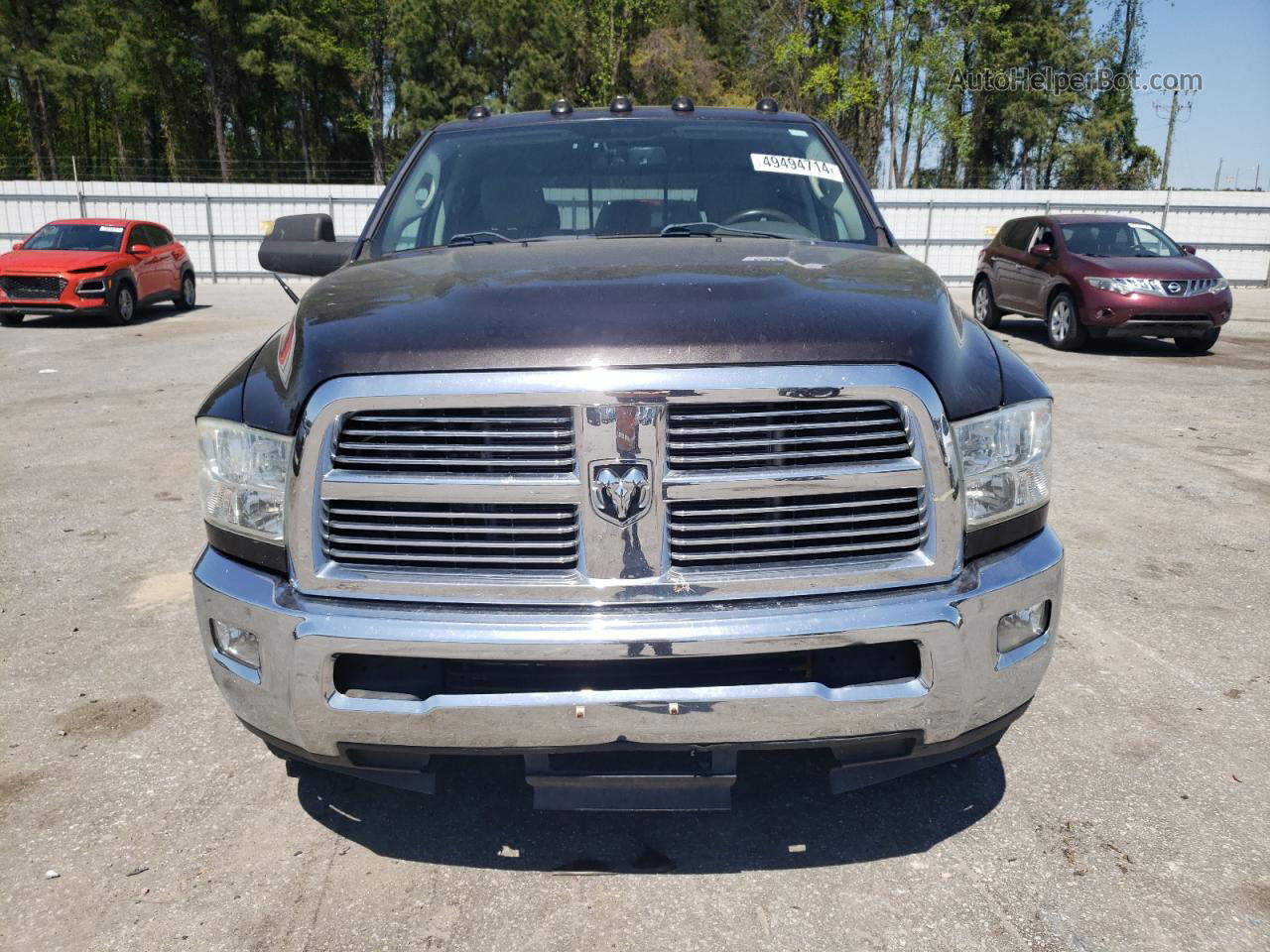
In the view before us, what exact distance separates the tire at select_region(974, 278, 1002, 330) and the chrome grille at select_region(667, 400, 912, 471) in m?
13.9

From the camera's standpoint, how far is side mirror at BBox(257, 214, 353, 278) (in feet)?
12.2

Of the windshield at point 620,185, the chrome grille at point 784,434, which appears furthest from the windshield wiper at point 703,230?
the chrome grille at point 784,434

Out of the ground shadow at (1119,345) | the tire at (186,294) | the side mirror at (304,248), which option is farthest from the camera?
the tire at (186,294)

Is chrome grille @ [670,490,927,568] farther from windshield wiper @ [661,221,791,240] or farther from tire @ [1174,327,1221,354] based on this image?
tire @ [1174,327,1221,354]

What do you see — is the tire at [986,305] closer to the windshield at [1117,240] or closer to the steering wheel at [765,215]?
the windshield at [1117,240]

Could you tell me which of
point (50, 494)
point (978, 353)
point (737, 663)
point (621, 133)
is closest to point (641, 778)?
point (737, 663)

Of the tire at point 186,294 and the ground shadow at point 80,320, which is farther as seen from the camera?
the tire at point 186,294

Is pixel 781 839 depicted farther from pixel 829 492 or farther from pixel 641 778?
pixel 829 492

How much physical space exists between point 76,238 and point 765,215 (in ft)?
50.2

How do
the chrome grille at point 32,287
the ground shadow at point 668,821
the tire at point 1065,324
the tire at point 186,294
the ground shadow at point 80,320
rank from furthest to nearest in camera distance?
the tire at point 186,294
the ground shadow at point 80,320
the chrome grille at point 32,287
the tire at point 1065,324
the ground shadow at point 668,821

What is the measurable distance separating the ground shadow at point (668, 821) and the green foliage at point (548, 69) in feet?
133

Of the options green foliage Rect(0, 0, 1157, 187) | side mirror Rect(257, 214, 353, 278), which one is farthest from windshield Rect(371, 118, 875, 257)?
green foliage Rect(0, 0, 1157, 187)

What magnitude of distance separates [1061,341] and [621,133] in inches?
416

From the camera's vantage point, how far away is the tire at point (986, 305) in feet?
49.9
